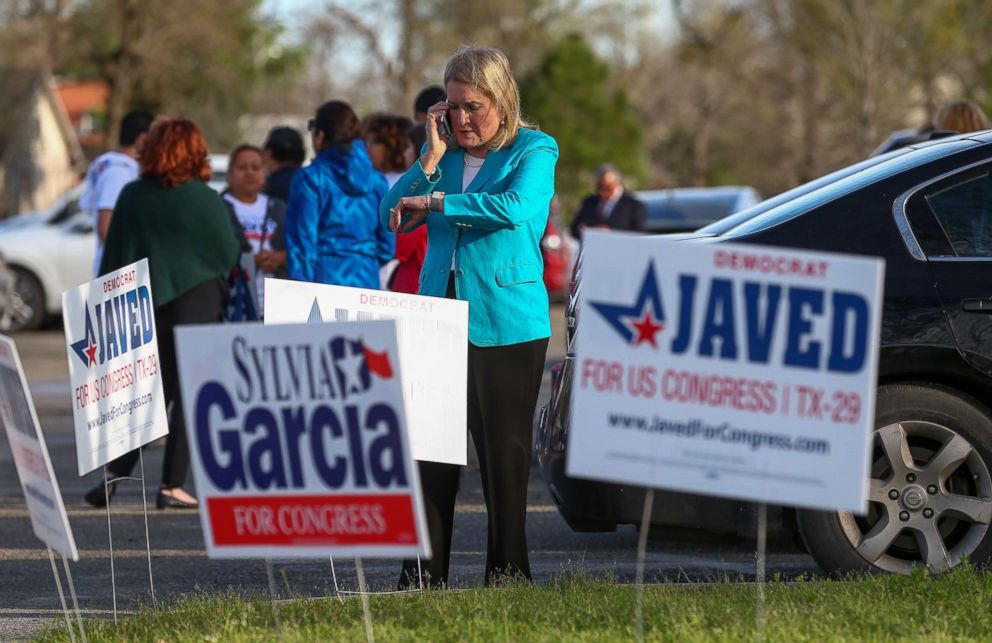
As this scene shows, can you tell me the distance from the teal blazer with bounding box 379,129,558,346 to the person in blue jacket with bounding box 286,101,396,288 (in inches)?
95.7

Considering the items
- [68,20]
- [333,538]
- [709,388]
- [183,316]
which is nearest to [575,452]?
[709,388]

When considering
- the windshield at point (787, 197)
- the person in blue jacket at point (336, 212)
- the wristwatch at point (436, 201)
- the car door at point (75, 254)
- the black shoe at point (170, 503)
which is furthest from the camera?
the car door at point (75, 254)

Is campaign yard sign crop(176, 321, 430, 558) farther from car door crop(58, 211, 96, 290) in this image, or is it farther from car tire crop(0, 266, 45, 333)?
car tire crop(0, 266, 45, 333)

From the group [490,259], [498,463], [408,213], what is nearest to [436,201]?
[408,213]

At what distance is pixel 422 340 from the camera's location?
5.43 meters

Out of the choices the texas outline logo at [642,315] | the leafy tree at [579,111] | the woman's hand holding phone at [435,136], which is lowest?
the texas outline logo at [642,315]

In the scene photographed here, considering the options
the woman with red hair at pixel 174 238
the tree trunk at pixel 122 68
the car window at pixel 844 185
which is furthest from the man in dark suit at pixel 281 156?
the tree trunk at pixel 122 68

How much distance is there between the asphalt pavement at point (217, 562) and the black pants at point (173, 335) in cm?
24

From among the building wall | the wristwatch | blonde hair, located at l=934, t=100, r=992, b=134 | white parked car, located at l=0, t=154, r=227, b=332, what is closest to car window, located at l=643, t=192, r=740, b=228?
white parked car, located at l=0, t=154, r=227, b=332

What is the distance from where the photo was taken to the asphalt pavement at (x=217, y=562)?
6332 millimetres

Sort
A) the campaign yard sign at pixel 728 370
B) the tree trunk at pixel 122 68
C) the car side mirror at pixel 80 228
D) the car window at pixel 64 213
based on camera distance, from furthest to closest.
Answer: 1. the tree trunk at pixel 122 68
2. the car window at pixel 64 213
3. the car side mirror at pixel 80 228
4. the campaign yard sign at pixel 728 370

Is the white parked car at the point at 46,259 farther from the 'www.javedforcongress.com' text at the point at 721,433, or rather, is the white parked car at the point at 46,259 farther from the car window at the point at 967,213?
the 'www.javedforcongress.com' text at the point at 721,433

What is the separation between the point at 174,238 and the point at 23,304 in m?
11.8

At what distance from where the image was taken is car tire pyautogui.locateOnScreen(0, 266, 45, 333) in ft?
63.8
